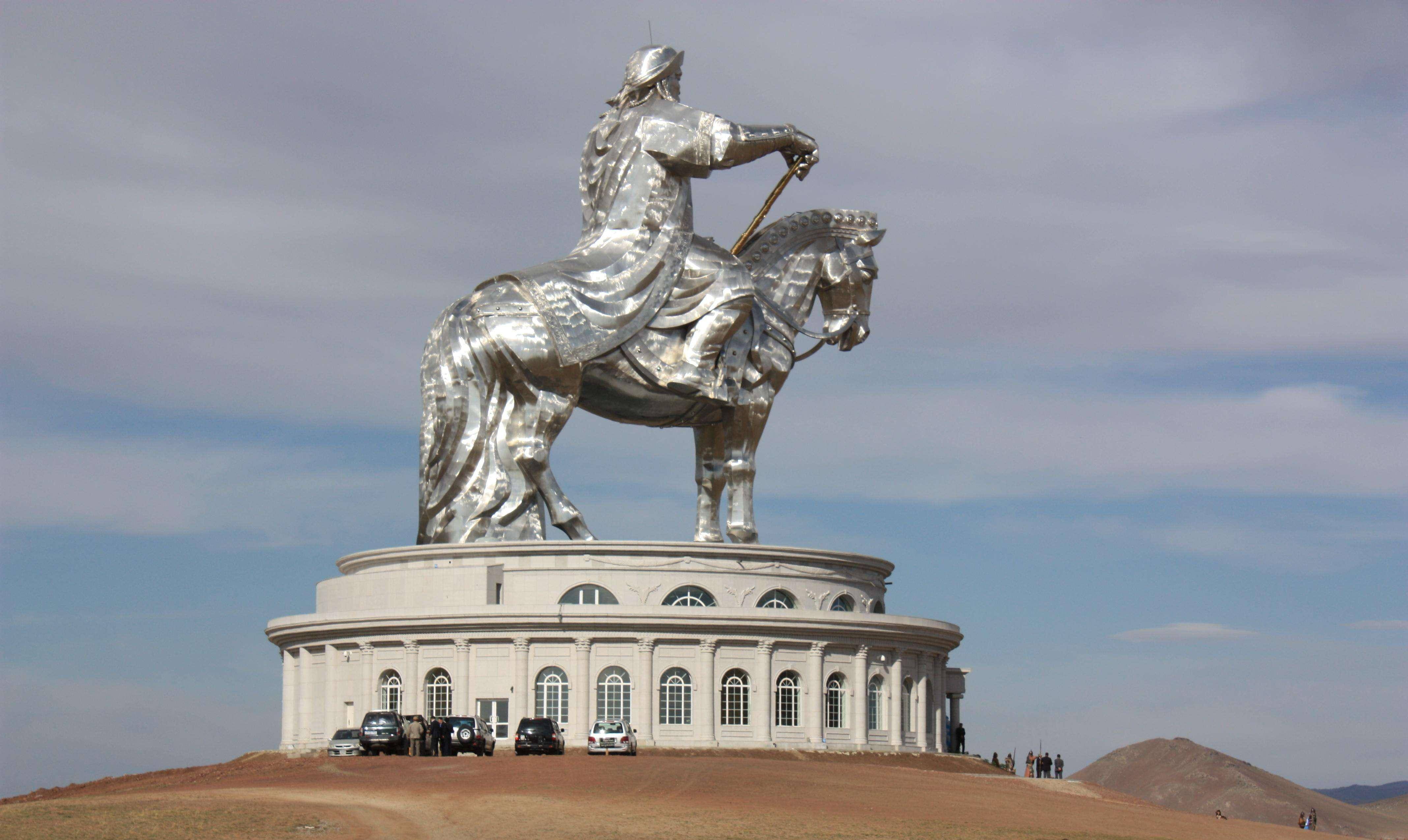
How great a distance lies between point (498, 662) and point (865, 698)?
11039 millimetres

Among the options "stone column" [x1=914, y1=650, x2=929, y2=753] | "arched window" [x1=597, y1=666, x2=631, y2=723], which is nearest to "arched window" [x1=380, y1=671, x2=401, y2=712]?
"arched window" [x1=597, y1=666, x2=631, y2=723]

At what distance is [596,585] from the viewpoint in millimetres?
59250

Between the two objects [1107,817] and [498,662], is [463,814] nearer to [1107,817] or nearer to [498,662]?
[1107,817]

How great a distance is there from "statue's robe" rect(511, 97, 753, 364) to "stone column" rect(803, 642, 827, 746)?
34.4 feet

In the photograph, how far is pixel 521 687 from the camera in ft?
191

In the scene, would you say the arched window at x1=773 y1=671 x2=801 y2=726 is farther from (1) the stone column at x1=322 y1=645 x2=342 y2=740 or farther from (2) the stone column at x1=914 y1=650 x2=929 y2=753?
(1) the stone column at x1=322 y1=645 x2=342 y2=740

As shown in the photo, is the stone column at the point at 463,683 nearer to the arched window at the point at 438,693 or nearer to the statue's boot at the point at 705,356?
the arched window at the point at 438,693

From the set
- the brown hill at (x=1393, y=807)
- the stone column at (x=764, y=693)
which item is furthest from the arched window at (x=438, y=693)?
the brown hill at (x=1393, y=807)

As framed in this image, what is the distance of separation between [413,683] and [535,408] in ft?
28.4

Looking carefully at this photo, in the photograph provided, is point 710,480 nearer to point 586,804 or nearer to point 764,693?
point 764,693

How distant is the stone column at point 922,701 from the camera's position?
2505 inches

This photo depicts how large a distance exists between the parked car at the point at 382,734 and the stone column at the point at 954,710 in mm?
23273

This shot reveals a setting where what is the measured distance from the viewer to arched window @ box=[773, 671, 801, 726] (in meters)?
59.6

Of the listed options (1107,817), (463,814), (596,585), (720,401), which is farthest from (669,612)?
(463,814)
